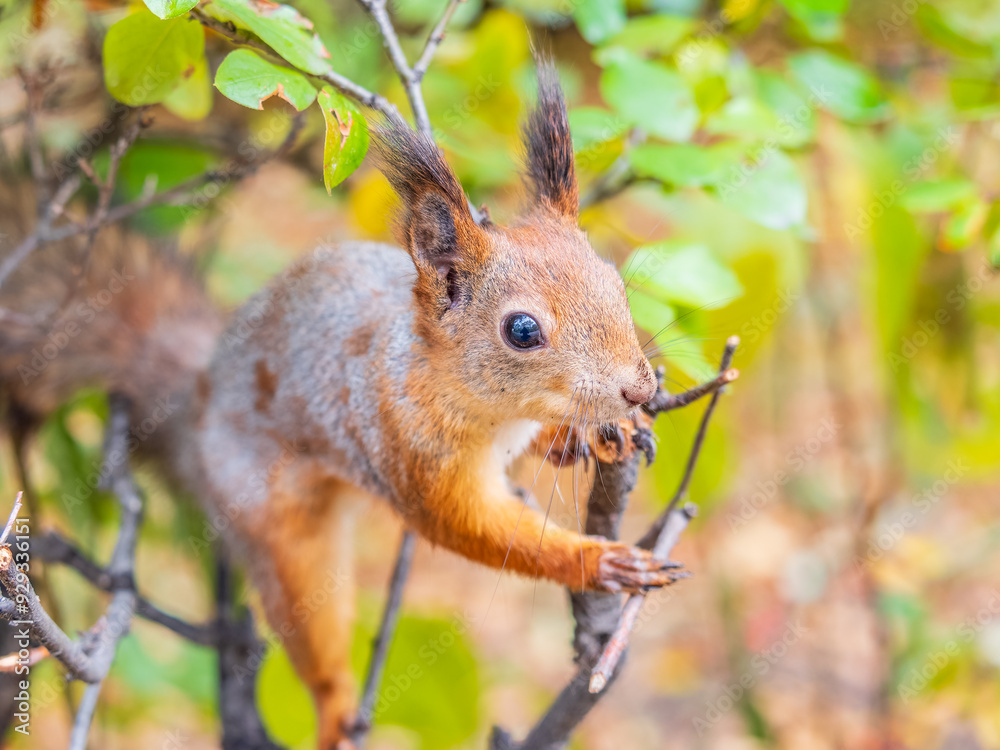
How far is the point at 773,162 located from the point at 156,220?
1765 millimetres

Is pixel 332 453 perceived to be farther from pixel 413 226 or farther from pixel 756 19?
pixel 756 19

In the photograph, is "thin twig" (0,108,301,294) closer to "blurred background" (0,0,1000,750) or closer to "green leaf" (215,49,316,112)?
"blurred background" (0,0,1000,750)

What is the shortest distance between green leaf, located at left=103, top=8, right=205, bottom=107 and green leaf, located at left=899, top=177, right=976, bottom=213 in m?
1.27

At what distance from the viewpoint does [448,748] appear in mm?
2365

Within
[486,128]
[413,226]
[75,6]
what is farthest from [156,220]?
[413,226]

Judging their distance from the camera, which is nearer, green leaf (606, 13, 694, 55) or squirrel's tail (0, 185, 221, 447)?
green leaf (606, 13, 694, 55)

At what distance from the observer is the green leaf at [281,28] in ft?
3.54

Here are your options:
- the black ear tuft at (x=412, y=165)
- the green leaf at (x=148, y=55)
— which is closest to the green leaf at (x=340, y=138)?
the black ear tuft at (x=412, y=165)

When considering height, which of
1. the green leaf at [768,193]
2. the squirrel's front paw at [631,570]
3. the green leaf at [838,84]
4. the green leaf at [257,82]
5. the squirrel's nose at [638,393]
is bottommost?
the squirrel's front paw at [631,570]

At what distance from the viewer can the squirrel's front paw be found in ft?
4.12

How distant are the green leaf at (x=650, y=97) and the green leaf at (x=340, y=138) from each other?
517 millimetres

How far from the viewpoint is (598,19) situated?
1577 mm

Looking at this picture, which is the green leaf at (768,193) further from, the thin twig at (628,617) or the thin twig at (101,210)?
the thin twig at (101,210)

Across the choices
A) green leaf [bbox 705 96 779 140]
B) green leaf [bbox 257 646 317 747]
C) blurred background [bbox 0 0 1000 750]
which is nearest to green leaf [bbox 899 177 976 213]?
blurred background [bbox 0 0 1000 750]
